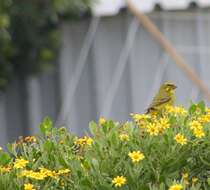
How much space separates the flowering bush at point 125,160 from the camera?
375 centimetres

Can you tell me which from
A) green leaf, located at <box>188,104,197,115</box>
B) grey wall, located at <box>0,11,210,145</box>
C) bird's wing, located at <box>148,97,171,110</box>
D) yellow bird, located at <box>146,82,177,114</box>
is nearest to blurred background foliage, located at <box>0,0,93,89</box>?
grey wall, located at <box>0,11,210,145</box>

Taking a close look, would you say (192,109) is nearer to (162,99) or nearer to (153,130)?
(153,130)

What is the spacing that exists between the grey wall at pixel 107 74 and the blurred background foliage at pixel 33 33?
1.53 feet

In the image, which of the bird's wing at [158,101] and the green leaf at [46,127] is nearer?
the green leaf at [46,127]

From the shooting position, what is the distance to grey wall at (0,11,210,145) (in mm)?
14398

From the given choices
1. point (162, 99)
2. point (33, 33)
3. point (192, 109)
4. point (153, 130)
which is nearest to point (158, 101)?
point (162, 99)

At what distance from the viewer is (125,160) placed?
12.6 ft

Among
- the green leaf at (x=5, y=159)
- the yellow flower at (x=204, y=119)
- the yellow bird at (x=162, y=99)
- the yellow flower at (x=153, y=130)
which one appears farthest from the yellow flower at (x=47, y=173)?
the yellow bird at (x=162, y=99)

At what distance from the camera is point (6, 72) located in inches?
546

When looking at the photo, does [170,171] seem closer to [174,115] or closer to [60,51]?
[174,115]

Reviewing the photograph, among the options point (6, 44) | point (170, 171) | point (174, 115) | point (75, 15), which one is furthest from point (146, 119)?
point (75, 15)

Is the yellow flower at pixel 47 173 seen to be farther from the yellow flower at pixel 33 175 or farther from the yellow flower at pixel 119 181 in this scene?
the yellow flower at pixel 119 181

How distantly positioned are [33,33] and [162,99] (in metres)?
8.70

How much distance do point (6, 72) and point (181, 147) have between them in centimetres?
1021
